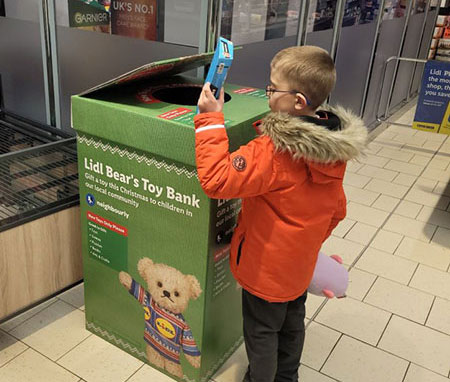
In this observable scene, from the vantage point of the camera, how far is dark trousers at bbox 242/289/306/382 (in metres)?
1.62

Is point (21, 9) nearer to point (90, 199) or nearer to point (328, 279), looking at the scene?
point (90, 199)

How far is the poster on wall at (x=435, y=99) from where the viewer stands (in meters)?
4.71

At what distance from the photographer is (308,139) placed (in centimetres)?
130

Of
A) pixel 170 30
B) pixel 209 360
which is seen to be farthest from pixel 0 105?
pixel 209 360

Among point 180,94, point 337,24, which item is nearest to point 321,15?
point 337,24

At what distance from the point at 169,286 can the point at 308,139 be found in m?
0.78

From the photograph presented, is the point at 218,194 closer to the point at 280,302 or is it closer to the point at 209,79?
the point at 209,79

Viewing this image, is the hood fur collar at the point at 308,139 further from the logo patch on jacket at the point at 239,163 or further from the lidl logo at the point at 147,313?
the lidl logo at the point at 147,313

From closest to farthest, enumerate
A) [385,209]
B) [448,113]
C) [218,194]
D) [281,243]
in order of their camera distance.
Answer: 1. [218,194]
2. [281,243]
3. [385,209]
4. [448,113]

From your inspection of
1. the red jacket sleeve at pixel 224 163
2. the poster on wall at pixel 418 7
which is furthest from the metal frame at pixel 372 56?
the red jacket sleeve at pixel 224 163

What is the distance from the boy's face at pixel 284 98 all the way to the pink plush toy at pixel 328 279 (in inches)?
25.4

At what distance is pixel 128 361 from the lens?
198 cm

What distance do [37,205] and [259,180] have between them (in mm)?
1073

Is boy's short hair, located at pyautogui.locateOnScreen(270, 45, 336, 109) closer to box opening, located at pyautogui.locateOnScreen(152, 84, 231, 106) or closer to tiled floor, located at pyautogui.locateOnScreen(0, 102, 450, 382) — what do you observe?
box opening, located at pyautogui.locateOnScreen(152, 84, 231, 106)
